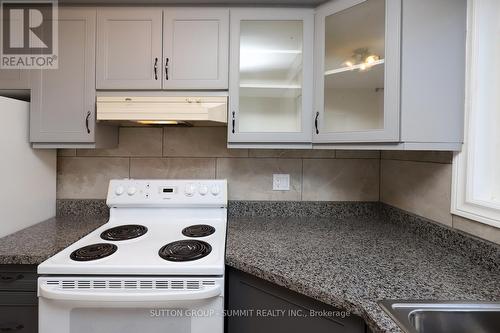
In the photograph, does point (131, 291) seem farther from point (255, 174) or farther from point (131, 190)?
point (255, 174)

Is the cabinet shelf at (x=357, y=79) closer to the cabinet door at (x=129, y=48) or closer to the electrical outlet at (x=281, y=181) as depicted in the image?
the electrical outlet at (x=281, y=181)

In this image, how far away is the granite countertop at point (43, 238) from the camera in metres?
1.11

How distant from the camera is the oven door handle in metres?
0.99

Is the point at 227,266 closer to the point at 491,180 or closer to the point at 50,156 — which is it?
the point at 491,180

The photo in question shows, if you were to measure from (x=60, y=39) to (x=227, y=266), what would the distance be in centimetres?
146

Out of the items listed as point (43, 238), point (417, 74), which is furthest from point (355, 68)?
point (43, 238)

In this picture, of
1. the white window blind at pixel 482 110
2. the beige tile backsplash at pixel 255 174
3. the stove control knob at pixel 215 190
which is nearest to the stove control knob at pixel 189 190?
Result: the stove control knob at pixel 215 190

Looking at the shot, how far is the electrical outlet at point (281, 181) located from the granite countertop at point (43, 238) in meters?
1.07

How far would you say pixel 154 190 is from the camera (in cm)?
159

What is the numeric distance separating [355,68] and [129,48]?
3.81 ft

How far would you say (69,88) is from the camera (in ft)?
4.76

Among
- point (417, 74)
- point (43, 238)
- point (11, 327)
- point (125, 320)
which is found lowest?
point (11, 327)

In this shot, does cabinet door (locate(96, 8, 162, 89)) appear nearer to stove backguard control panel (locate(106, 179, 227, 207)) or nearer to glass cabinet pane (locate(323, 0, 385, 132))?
stove backguard control panel (locate(106, 179, 227, 207))

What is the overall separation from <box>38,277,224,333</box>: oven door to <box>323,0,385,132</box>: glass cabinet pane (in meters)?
0.94
